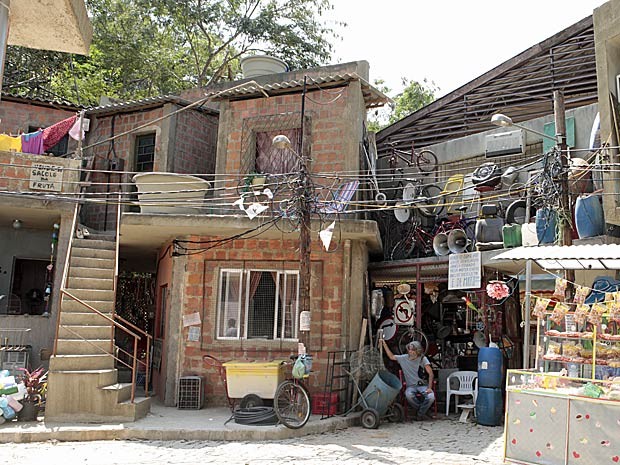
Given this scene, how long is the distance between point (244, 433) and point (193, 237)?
4499mm

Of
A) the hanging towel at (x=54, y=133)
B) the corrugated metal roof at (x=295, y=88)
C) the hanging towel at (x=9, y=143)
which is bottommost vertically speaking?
the hanging towel at (x=9, y=143)

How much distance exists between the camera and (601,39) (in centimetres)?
948

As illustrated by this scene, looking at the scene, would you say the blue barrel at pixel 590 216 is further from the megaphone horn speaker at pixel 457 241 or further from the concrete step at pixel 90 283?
the concrete step at pixel 90 283

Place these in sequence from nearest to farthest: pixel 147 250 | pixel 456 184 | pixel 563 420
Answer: pixel 563 420 → pixel 456 184 → pixel 147 250

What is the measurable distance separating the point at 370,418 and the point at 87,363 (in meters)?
4.92

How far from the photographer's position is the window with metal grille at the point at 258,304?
463 inches

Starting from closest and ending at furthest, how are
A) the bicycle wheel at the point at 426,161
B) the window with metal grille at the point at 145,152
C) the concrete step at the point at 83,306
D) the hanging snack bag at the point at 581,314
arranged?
1. the hanging snack bag at the point at 581,314
2. the concrete step at the point at 83,306
3. the bicycle wheel at the point at 426,161
4. the window with metal grille at the point at 145,152

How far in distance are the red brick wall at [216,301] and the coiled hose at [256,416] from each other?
1.81 meters

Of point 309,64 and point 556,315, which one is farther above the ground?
point 309,64

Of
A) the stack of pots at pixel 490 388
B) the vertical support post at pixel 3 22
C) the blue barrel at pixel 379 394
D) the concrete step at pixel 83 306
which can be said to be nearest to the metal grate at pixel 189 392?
the concrete step at pixel 83 306

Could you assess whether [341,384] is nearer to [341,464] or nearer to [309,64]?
[341,464]

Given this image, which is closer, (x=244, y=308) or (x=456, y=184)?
(x=244, y=308)

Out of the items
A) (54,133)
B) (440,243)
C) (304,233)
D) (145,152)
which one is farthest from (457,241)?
(54,133)

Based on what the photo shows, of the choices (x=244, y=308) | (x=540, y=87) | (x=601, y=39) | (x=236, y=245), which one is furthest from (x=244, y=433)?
(x=540, y=87)
